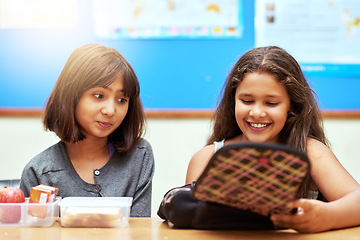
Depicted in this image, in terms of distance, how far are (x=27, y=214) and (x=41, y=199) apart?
39mm

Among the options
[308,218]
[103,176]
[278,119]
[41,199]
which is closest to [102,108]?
[103,176]

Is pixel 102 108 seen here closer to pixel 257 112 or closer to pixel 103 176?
pixel 103 176

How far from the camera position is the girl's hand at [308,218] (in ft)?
2.57

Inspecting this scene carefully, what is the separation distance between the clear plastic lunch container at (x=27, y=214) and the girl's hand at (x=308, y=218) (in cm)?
44

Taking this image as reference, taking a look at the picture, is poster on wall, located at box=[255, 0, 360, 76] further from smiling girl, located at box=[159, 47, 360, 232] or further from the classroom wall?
smiling girl, located at box=[159, 47, 360, 232]

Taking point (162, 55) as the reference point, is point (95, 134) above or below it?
below

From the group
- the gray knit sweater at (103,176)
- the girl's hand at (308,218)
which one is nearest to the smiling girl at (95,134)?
the gray knit sweater at (103,176)

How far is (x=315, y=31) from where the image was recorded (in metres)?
1.92

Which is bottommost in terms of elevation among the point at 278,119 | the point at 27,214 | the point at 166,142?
the point at 166,142

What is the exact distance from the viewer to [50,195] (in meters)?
0.90

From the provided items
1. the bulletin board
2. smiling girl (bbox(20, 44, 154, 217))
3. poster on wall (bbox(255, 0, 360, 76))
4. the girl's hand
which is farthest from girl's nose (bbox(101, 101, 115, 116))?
poster on wall (bbox(255, 0, 360, 76))

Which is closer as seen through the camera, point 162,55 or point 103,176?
point 103,176

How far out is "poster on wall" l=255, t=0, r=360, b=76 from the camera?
74.7 inches

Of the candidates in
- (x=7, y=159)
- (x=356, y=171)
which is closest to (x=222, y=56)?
(x=356, y=171)
